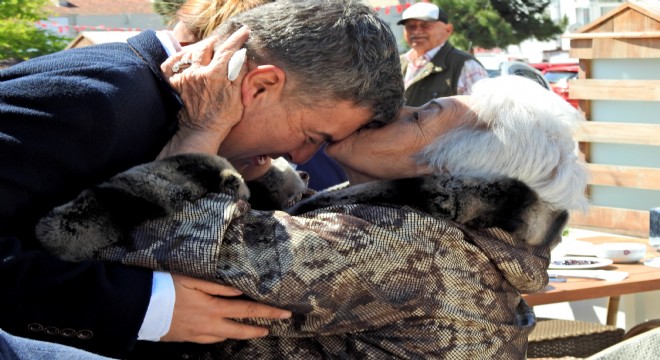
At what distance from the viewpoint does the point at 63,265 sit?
2076mm

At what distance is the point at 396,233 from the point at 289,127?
1.58ft

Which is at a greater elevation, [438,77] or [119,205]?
[119,205]

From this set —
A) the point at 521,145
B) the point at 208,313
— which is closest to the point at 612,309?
the point at 521,145

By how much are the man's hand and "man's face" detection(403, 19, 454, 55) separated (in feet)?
20.9

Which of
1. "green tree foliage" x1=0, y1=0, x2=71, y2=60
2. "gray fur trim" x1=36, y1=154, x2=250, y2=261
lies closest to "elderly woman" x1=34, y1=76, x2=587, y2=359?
"gray fur trim" x1=36, y1=154, x2=250, y2=261

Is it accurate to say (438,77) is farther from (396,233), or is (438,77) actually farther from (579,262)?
(396,233)

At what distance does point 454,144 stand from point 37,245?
112cm

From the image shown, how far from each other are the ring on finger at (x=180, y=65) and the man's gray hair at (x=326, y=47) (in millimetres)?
167

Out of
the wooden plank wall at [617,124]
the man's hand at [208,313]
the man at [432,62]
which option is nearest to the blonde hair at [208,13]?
the man's hand at [208,313]

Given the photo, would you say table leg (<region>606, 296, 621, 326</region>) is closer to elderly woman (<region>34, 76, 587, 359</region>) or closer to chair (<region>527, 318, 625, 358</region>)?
chair (<region>527, 318, 625, 358</region>)

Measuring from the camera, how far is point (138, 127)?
7.51ft

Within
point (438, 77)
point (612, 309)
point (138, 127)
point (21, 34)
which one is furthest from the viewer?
point (21, 34)

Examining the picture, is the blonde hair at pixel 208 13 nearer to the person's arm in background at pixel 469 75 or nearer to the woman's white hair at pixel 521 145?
the woman's white hair at pixel 521 145

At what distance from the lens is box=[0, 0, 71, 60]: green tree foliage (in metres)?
9.03
